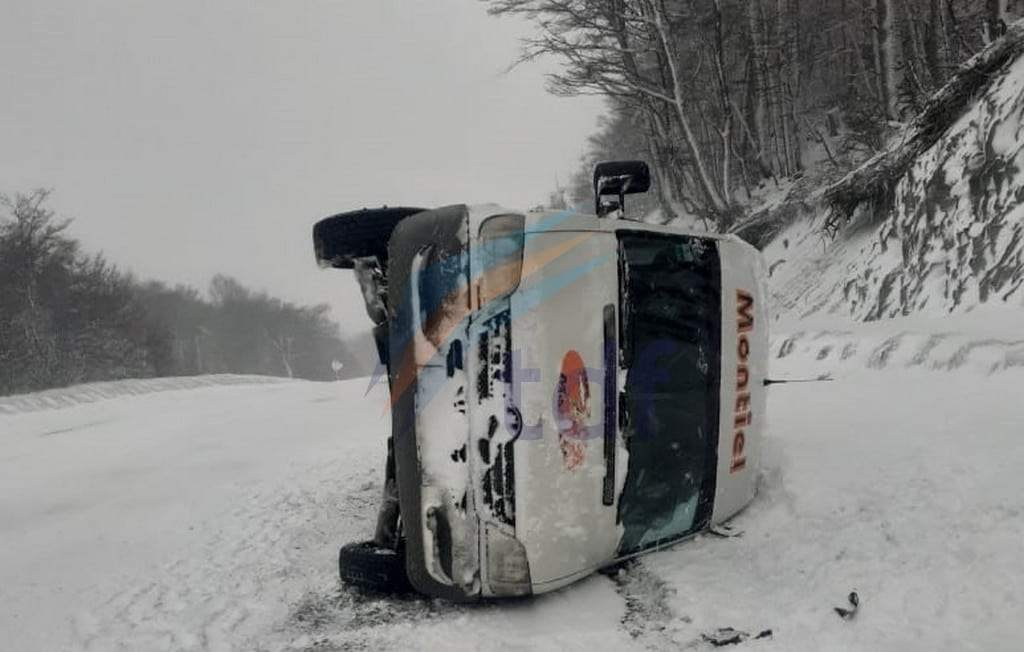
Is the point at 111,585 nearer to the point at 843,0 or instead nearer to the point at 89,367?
the point at 843,0

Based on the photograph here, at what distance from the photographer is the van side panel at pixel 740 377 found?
244cm

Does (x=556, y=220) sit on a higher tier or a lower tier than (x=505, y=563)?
higher

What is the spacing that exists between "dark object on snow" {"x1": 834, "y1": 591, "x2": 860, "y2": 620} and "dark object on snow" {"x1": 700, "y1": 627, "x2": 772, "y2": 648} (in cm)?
20

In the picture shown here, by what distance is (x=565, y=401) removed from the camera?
6.39ft

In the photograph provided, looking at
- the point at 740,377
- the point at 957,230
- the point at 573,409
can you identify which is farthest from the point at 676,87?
the point at 573,409

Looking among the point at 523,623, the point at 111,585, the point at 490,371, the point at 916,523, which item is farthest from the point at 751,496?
the point at 111,585

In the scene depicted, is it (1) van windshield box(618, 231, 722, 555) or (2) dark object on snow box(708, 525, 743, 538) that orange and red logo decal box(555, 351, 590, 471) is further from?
(2) dark object on snow box(708, 525, 743, 538)

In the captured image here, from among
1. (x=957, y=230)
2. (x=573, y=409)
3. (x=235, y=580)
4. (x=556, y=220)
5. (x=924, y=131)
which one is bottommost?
(x=235, y=580)

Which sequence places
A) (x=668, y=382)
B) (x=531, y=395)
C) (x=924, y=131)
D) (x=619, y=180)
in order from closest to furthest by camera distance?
(x=531, y=395) → (x=668, y=382) → (x=619, y=180) → (x=924, y=131)

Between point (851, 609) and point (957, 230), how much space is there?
16.5 feet

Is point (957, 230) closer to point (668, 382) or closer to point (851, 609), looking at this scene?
point (668, 382)

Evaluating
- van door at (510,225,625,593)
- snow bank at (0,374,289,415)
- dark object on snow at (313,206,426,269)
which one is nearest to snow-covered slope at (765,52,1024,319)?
van door at (510,225,625,593)

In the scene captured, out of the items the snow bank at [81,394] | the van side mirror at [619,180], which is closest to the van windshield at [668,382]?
the van side mirror at [619,180]

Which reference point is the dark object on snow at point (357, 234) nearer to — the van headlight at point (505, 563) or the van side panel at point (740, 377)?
the van headlight at point (505, 563)
